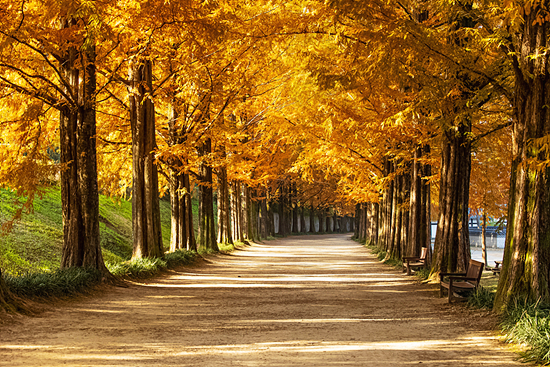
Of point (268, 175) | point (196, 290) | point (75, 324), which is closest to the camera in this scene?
point (75, 324)

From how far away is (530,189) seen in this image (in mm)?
8727

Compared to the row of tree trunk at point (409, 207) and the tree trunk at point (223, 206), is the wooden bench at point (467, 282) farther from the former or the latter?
the tree trunk at point (223, 206)

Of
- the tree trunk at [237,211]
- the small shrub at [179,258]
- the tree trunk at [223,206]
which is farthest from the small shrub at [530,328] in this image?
the tree trunk at [237,211]

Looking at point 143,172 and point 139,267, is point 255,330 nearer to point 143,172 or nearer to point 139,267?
point 139,267

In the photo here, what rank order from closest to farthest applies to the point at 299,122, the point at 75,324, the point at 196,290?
the point at 75,324 → the point at 196,290 → the point at 299,122

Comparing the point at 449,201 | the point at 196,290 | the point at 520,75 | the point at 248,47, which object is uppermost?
the point at 248,47

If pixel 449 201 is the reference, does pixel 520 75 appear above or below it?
above

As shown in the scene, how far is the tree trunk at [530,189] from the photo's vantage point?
859 centimetres

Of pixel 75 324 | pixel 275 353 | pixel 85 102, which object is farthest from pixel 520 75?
pixel 85 102

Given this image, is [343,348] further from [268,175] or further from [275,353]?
[268,175]

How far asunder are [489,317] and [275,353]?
13.2 ft

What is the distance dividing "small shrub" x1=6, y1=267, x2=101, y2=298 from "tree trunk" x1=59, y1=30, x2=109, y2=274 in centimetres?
61

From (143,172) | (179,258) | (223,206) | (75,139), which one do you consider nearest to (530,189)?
(75,139)

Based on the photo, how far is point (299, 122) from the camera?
21719mm
